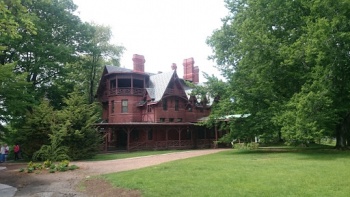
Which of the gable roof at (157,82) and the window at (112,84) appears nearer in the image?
the gable roof at (157,82)

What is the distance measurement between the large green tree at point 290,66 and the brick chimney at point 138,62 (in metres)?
15.0

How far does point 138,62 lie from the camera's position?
1569 inches

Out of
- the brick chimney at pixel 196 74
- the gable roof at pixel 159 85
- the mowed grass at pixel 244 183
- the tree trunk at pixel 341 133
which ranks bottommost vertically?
the mowed grass at pixel 244 183

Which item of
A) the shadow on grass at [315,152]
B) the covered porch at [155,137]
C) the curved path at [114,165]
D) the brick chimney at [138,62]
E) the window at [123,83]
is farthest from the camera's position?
the brick chimney at [138,62]

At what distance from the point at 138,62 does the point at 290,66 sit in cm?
2188

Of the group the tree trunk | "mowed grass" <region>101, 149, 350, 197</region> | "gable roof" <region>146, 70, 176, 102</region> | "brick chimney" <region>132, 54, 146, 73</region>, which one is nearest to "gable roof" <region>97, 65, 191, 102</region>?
"gable roof" <region>146, 70, 176, 102</region>

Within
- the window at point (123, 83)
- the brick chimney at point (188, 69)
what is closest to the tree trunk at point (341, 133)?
the window at point (123, 83)

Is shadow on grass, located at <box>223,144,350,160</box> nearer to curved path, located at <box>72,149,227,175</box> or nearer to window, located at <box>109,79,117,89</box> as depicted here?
curved path, located at <box>72,149,227,175</box>

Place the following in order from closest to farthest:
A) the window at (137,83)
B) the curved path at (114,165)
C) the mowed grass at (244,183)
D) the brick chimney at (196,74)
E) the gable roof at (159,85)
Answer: the mowed grass at (244,183) < the curved path at (114,165) < the gable roof at (159,85) < the window at (137,83) < the brick chimney at (196,74)

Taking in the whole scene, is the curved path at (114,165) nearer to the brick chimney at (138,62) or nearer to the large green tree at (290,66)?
the large green tree at (290,66)

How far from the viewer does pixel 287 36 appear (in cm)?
2325

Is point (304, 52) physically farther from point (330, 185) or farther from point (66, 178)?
point (66, 178)

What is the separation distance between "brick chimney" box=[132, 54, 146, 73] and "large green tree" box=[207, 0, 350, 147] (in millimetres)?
15013

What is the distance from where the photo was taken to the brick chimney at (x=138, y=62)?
129 ft
